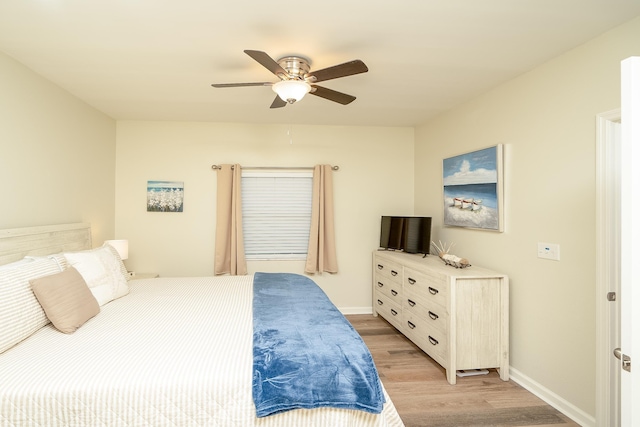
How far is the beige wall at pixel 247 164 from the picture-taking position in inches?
163

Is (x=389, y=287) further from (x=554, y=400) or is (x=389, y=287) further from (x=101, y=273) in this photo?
(x=101, y=273)

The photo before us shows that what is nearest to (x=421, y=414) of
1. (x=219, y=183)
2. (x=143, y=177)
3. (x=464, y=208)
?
(x=464, y=208)

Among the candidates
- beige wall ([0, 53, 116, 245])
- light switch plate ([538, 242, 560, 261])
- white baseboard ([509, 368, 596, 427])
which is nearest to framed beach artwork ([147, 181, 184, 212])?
beige wall ([0, 53, 116, 245])

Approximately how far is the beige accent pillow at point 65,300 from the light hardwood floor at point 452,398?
214cm

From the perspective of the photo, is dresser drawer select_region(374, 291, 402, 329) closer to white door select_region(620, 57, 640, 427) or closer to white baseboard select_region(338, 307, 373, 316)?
white baseboard select_region(338, 307, 373, 316)

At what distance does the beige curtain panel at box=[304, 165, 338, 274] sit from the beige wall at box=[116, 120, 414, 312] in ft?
0.56

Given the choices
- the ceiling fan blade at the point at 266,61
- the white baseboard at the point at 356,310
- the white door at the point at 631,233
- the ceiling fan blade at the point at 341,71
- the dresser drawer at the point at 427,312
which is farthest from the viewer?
the white baseboard at the point at 356,310

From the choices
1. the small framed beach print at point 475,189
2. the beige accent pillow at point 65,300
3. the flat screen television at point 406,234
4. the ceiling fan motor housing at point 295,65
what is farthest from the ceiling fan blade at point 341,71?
the flat screen television at point 406,234

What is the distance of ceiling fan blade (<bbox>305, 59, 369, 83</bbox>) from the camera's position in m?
1.94

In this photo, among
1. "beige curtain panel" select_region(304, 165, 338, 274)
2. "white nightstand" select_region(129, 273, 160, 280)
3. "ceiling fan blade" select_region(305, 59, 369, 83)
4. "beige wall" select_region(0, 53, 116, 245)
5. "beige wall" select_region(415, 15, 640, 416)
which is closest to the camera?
"ceiling fan blade" select_region(305, 59, 369, 83)

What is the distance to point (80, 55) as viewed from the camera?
238 centimetres

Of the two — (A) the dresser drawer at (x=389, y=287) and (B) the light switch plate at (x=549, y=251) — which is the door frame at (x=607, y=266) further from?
(A) the dresser drawer at (x=389, y=287)


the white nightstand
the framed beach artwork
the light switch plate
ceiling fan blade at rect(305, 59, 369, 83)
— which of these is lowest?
the white nightstand

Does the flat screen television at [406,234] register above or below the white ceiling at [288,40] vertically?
below
